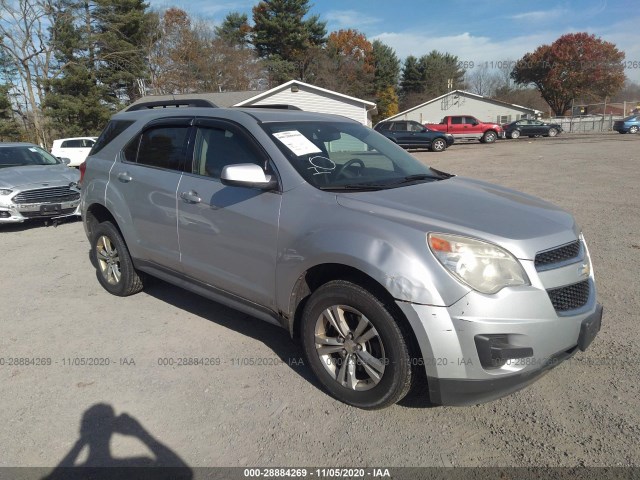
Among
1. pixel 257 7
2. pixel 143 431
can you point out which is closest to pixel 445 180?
pixel 143 431

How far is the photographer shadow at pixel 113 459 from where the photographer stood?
2420mm

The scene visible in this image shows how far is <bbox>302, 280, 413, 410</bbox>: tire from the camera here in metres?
2.55

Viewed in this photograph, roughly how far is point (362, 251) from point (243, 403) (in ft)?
4.23

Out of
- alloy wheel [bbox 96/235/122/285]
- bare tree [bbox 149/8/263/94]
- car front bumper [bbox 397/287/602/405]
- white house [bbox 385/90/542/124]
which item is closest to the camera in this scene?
car front bumper [bbox 397/287/602/405]

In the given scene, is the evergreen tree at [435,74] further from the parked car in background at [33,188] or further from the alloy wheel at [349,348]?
the alloy wheel at [349,348]

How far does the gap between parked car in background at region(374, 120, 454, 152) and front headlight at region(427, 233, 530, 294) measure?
25765mm

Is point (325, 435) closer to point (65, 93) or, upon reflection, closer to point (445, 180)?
point (445, 180)

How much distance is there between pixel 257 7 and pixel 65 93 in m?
24.4

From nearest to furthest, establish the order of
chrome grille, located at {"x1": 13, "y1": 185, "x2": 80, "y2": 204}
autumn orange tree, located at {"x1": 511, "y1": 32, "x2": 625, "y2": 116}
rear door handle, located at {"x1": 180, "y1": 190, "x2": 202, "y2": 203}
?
rear door handle, located at {"x1": 180, "y1": 190, "x2": 202, "y2": 203} < chrome grille, located at {"x1": 13, "y1": 185, "x2": 80, "y2": 204} < autumn orange tree, located at {"x1": 511, "y1": 32, "x2": 625, "y2": 116}

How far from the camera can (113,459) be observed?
8.26ft

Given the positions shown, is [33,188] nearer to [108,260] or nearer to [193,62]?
[108,260]

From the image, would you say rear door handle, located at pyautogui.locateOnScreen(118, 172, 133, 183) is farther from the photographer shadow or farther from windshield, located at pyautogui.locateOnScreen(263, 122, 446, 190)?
the photographer shadow

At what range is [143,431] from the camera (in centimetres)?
273

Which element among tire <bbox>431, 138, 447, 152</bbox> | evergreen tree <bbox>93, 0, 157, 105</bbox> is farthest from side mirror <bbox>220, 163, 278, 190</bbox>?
evergreen tree <bbox>93, 0, 157, 105</bbox>
